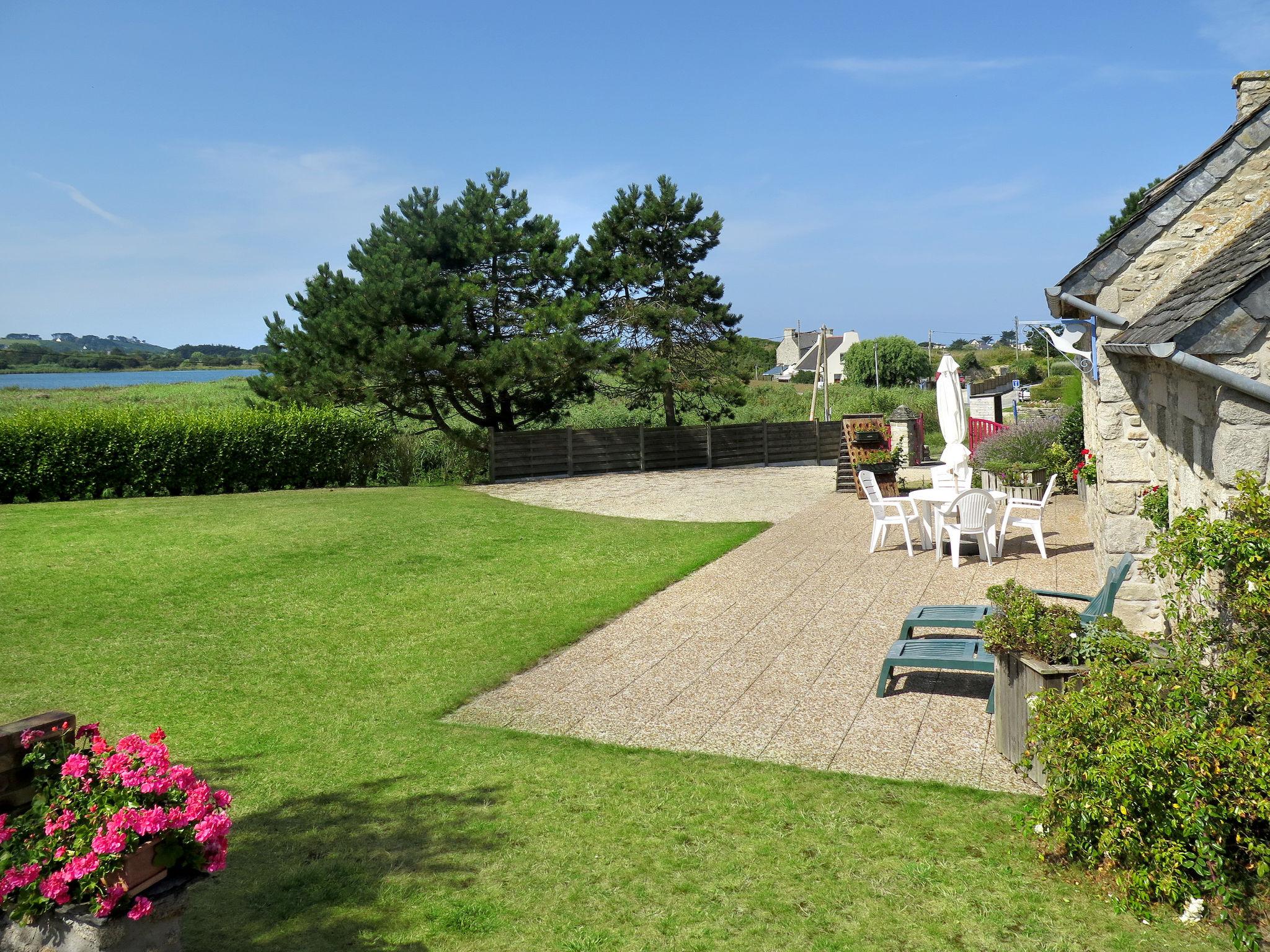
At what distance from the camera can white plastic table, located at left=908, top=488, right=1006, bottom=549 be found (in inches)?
446

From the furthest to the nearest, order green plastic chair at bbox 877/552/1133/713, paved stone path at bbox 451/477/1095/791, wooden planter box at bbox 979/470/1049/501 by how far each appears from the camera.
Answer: wooden planter box at bbox 979/470/1049/501 → green plastic chair at bbox 877/552/1133/713 → paved stone path at bbox 451/477/1095/791

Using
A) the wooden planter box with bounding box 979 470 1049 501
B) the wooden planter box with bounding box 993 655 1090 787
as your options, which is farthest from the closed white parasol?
the wooden planter box with bounding box 993 655 1090 787

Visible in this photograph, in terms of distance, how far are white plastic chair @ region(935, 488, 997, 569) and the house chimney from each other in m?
4.64

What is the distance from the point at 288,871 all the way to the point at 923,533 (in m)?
9.50

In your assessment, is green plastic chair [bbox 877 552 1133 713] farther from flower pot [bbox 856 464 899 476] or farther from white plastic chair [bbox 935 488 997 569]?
flower pot [bbox 856 464 899 476]

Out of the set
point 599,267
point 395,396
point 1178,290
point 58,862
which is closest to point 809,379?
point 599,267

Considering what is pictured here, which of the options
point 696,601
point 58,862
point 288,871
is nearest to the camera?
point 58,862

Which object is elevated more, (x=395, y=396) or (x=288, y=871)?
(x=395, y=396)

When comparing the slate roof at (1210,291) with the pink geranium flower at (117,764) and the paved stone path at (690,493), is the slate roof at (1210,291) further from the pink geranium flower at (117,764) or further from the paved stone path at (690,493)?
the paved stone path at (690,493)

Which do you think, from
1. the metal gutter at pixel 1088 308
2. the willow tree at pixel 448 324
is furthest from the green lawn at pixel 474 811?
the willow tree at pixel 448 324

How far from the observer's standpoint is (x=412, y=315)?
24.4 metres

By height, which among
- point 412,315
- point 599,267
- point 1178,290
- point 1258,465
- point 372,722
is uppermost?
point 599,267

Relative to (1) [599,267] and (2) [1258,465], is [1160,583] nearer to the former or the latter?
(2) [1258,465]

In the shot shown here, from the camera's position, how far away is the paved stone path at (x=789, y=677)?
227 inches
